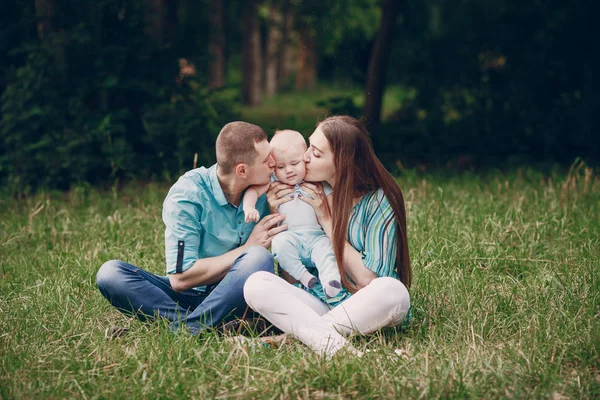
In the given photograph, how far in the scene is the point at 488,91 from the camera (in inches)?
372

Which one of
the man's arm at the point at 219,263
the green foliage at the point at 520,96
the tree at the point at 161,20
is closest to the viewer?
the man's arm at the point at 219,263

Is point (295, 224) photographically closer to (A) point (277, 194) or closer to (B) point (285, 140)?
(A) point (277, 194)

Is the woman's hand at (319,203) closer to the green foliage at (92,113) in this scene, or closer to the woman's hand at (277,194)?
the woman's hand at (277,194)

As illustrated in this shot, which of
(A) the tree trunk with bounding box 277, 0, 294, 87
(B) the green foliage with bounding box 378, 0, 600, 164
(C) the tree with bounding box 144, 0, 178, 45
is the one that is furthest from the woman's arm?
(A) the tree trunk with bounding box 277, 0, 294, 87

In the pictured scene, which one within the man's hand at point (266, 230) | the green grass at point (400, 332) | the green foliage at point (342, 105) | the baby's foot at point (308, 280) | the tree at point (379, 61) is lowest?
the green grass at point (400, 332)

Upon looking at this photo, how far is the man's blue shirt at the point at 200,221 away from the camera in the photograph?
369 cm

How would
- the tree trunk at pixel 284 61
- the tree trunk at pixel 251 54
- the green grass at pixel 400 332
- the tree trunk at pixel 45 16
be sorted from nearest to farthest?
the green grass at pixel 400 332 < the tree trunk at pixel 45 16 < the tree trunk at pixel 251 54 < the tree trunk at pixel 284 61

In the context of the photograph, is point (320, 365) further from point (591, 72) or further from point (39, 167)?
point (591, 72)

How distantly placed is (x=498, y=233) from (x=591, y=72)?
187 inches

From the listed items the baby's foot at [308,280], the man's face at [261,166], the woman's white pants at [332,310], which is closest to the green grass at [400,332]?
the woman's white pants at [332,310]

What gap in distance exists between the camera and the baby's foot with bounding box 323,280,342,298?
3.57 m

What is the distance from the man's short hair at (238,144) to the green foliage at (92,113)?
412cm

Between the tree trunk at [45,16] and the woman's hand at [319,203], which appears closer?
the woman's hand at [319,203]

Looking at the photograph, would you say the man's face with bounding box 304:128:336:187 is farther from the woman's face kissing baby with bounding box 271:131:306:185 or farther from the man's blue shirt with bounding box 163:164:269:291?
the man's blue shirt with bounding box 163:164:269:291
